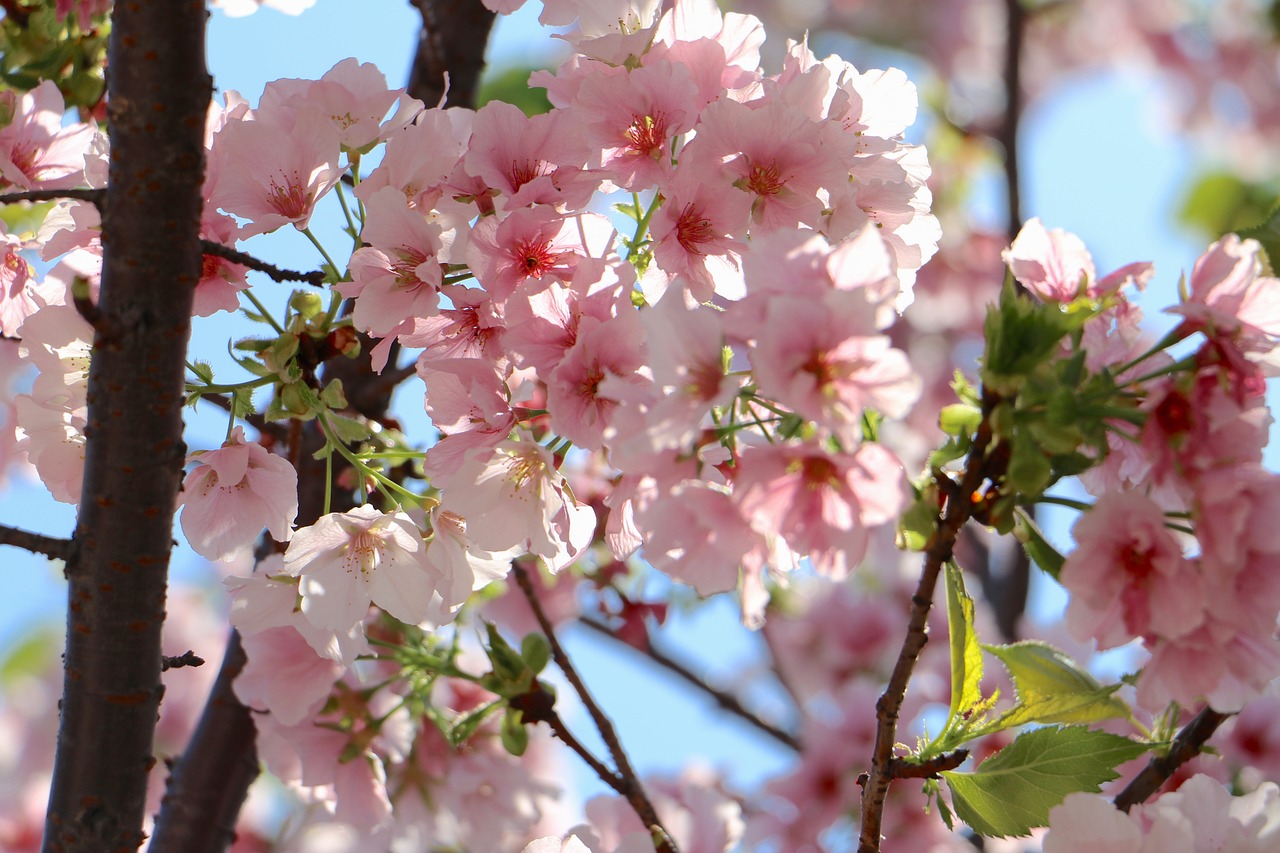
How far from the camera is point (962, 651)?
3.53ft

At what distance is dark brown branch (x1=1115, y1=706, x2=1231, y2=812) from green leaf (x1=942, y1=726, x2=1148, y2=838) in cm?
16

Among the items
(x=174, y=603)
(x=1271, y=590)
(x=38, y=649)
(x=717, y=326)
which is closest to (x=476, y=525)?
(x=717, y=326)

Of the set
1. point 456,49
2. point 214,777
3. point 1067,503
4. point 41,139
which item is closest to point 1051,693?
point 1067,503

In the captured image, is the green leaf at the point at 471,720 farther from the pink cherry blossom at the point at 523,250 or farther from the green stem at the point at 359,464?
the pink cherry blossom at the point at 523,250

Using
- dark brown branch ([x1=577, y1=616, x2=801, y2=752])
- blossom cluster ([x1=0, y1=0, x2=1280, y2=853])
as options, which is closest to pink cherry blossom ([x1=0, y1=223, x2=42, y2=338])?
blossom cluster ([x1=0, y1=0, x2=1280, y2=853])

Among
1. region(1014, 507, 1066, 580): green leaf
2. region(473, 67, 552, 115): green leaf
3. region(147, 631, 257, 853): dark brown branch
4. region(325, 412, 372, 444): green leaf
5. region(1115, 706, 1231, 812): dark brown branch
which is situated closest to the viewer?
region(1014, 507, 1066, 580): green leaf

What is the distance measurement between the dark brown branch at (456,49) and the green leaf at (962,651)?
1161mm

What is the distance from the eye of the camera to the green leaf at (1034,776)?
1036 millimetres

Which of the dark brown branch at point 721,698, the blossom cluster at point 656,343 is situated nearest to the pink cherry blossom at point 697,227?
the blossom cluster at point 656,343

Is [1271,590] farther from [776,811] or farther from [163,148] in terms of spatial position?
[776,811]

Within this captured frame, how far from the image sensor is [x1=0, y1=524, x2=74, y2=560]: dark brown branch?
106 centimetres

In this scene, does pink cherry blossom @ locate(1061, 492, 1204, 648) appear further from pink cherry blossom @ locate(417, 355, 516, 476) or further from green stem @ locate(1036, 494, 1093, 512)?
pink cherry blossom @ locate(417, 355, 516, 476)

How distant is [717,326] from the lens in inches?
32.6

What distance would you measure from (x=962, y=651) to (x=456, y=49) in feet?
4.10
